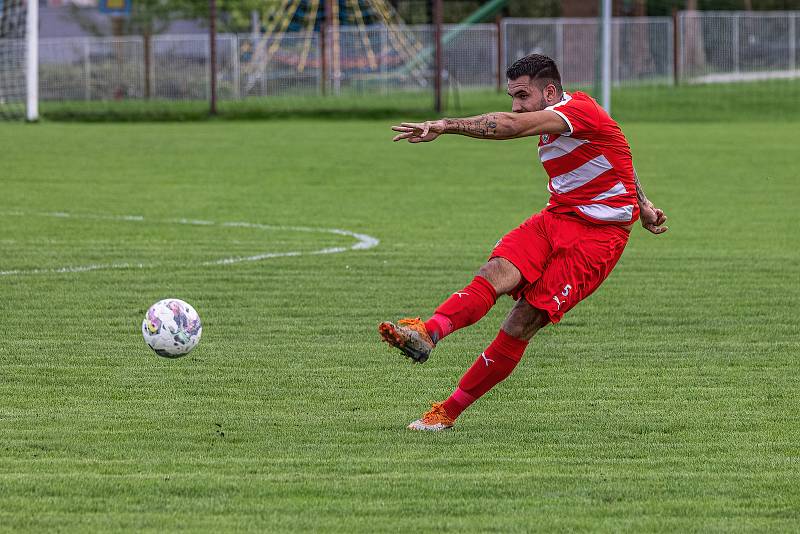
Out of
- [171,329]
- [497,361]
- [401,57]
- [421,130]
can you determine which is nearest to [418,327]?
[497,361]

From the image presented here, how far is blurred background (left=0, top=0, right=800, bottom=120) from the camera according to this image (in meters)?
34.8

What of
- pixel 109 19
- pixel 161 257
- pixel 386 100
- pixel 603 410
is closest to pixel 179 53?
pixel 386 100

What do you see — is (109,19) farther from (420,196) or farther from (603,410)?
(603,410)

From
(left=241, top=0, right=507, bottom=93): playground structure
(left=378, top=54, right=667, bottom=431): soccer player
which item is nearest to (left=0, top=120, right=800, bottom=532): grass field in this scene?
(left=378, top=54, right=667, bottom=431): soccer player

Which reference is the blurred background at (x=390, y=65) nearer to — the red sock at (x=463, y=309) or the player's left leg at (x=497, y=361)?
the player's left leg at (x=497, y=361)

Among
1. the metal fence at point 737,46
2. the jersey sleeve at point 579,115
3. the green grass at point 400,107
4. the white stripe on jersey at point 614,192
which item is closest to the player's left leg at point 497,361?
the white stripe on jersey at point 614,192

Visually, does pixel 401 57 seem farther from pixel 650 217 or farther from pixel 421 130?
pixel 421 130

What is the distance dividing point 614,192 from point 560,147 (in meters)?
0.38

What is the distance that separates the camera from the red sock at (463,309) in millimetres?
6406

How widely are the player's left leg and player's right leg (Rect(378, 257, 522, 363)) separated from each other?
0.22 meters

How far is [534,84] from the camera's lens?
6781 mm

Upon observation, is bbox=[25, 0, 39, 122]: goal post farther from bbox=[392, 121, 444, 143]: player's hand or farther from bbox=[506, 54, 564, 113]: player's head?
bbox=[392, 121, 444, 143]: player's hand

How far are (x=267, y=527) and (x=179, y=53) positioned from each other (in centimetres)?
3417

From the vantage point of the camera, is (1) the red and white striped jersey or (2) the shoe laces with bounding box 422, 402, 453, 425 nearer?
(2) the shoe laces with bounding box 422, 402, 453, 425
